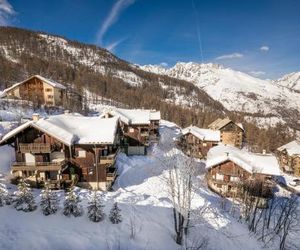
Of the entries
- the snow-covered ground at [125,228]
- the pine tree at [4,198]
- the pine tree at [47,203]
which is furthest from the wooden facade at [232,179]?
the pine tree at [4,198]

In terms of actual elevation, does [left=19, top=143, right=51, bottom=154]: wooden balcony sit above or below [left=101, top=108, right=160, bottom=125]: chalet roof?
below

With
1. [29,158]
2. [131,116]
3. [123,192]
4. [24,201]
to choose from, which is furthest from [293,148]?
[24,201]

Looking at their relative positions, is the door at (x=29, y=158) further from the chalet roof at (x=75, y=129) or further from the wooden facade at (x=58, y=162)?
the chalet roof at (x=75, y=129)

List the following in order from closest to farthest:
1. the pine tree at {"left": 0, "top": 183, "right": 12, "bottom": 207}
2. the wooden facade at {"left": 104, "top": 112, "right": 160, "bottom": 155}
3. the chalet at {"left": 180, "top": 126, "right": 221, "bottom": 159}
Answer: the pine tree at {"left": 0, "top": 183, "right": 12, "bottom": 207} → the wooden facade at {"left": 104, "top": 112, "right": 160, "bottom": 155} → the chalet at {"left": 180, "top": 126, "right": 221, "bottom": 159}

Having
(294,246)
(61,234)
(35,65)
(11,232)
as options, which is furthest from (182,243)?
(35,65)

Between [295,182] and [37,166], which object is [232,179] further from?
[37,166]

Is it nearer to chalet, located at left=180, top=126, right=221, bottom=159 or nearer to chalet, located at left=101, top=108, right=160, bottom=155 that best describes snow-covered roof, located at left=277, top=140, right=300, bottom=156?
chalet, located at left=180, top=126, right=221, bottom=159

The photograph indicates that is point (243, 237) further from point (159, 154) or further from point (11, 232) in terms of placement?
point (159, 154)

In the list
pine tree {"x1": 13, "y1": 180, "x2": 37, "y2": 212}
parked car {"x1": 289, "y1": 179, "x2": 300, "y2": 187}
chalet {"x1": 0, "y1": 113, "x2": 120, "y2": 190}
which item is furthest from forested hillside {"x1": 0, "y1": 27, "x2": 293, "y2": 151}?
pine tree {"x1": 13, "y1": 180, "x2": 37, "y2": 212}
